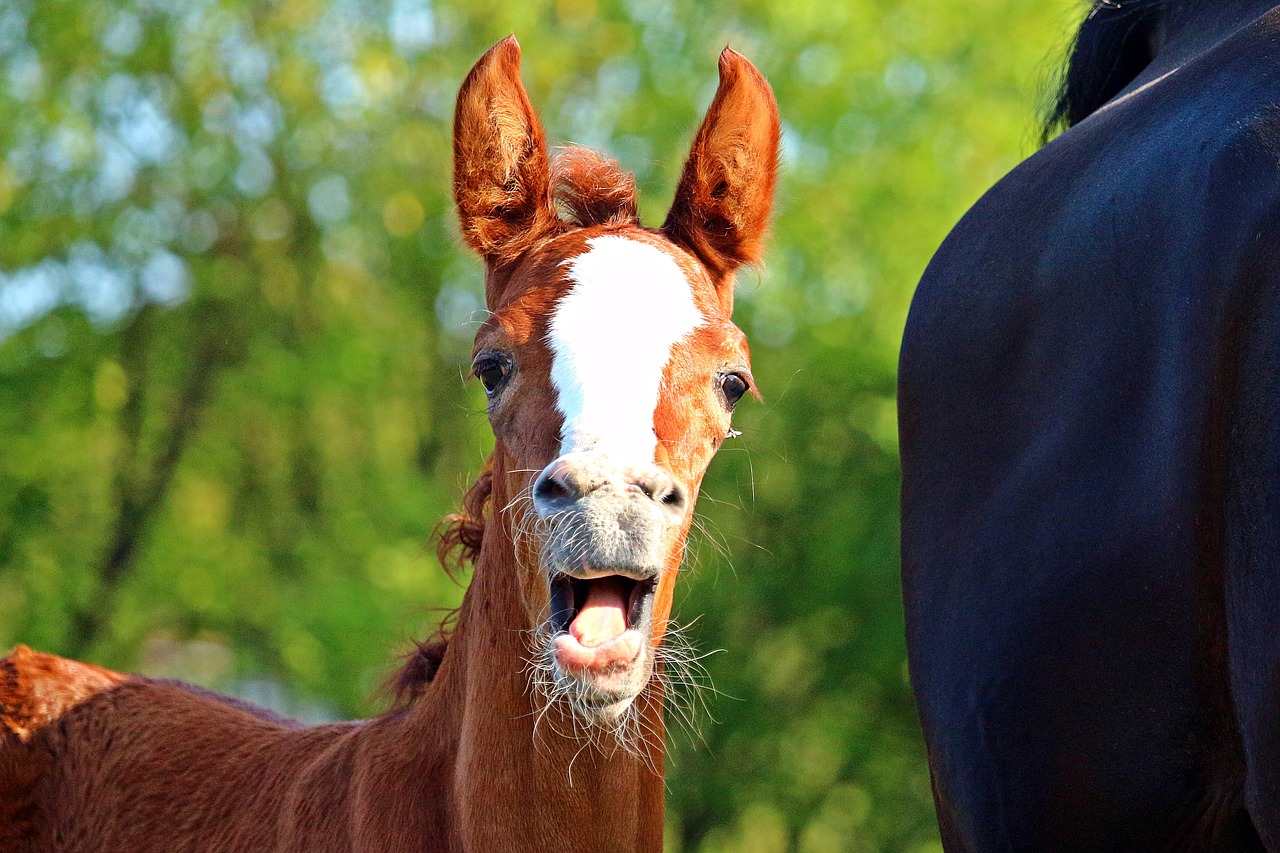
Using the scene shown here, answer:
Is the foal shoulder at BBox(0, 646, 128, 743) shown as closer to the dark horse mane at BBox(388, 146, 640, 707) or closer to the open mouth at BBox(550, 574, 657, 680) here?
the dark horse mane at BBox(388, 146, 640, 707)

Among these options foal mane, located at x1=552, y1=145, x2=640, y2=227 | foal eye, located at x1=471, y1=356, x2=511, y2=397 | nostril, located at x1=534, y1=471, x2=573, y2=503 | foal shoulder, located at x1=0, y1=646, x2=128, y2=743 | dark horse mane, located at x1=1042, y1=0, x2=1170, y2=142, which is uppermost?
dark horse mane, located at x1=1042, y1=0, x2=1170, y2=142

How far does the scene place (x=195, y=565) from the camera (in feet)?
46.0

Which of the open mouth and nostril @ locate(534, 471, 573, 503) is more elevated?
nostril @ locate(534, 471, 573, 503)

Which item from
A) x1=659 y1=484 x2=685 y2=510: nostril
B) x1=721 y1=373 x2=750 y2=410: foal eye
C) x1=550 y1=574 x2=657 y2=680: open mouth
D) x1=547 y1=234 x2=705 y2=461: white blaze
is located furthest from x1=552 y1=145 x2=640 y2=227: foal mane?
x1=550 y1=574 x2=657 y2=680: open mouth

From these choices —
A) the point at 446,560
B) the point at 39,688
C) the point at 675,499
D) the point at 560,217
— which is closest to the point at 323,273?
the point at 39,688

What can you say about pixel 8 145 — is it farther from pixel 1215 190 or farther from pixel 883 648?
pixel 1215 190

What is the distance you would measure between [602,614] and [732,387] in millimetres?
723

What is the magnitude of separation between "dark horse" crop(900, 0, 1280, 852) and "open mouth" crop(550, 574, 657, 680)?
516 mm

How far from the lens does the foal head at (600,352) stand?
2.32m

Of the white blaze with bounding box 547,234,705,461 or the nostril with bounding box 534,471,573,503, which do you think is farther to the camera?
the white blaze with bounding box 547,234,705,461

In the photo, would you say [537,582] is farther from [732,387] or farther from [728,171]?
[728,171]

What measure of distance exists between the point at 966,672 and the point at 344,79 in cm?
1388

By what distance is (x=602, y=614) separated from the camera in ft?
7.80

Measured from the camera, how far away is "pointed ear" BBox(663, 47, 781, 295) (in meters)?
3.17
